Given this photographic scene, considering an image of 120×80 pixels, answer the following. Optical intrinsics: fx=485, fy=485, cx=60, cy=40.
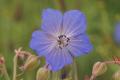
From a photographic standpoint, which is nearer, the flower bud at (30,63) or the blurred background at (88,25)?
the flower bud at (30,63)

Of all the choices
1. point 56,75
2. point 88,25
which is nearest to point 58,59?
point 56,75

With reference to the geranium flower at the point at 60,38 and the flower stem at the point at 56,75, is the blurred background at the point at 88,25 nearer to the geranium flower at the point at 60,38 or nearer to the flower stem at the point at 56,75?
the geranium flower at the point at 60,38

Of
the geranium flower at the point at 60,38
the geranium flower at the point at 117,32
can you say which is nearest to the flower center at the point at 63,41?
the geranium flower at the point at 60,38

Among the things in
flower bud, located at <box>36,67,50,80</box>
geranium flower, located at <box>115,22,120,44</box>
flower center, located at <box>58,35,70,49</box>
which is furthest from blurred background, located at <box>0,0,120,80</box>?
flower bud, located at <box>36,67,50,80</box>

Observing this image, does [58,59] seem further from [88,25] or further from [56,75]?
[88,25]

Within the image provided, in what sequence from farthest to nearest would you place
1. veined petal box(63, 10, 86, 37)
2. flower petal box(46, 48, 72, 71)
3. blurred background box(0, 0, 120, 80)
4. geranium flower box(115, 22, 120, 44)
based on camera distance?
geranium flower box(115, 22, 120, 44) → blurred background box(0, 0, 120, 80) → veined petal box(63, 10, 86, 37) → flower petal box(46, 48, 72, 71)

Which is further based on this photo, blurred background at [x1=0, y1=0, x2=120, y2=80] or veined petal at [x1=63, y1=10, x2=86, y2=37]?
blurred background at [x1=0, y1=0, x2=120, y2=80]

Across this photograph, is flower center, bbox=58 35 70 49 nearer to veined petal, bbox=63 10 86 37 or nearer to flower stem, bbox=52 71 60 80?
veined petal, bbox=63 10 86 37
